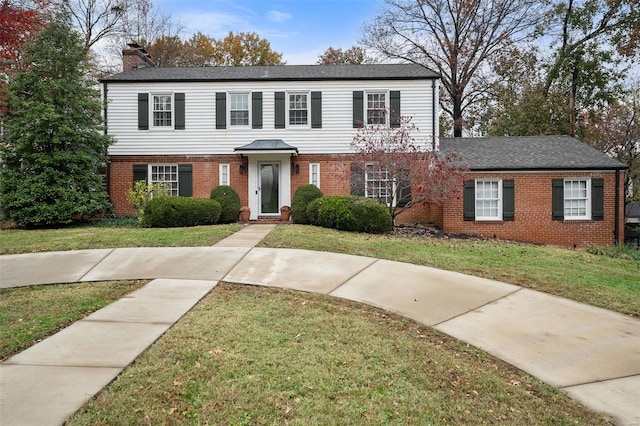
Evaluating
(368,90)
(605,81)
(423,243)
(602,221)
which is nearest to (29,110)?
(368,90)

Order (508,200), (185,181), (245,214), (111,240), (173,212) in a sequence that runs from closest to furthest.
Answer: (111,240), (173,212), (508,200), (245,214), (185,181)

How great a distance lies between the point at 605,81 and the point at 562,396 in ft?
82.8

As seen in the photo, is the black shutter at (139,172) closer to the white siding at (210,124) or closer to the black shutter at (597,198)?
the white siding at (210,124)

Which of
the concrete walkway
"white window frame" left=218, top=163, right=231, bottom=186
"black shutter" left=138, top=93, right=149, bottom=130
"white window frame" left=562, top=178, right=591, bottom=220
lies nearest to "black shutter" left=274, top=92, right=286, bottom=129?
"white window frame" left=218, top=163, right=231, bottom=186

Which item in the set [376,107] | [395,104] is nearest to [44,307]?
[376,107]

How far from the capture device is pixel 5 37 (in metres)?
15.2

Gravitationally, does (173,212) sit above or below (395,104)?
below

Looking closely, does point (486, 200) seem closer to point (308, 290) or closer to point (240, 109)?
point (240, 109)

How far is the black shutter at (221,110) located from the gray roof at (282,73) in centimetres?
64

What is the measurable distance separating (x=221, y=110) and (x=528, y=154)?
11954 mm

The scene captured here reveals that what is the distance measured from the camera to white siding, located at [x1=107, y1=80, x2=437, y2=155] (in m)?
15.6

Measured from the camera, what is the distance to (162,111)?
1584cm

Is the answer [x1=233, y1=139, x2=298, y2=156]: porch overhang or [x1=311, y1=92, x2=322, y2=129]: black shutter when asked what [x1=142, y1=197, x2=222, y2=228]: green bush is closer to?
[x1=233, y1=139, x2=298, y2=156]: porch overhang

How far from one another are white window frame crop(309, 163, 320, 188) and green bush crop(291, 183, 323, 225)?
127cm
